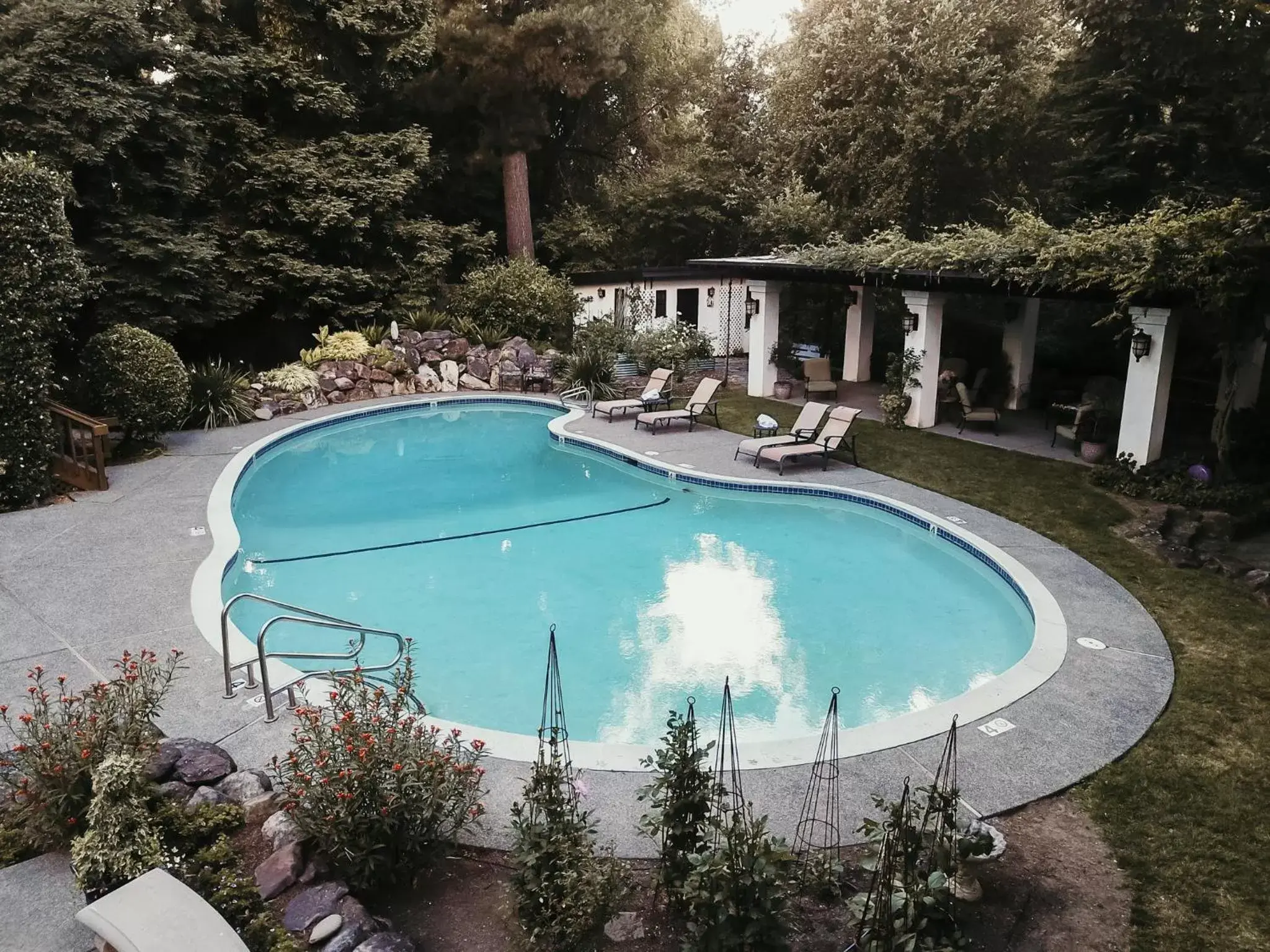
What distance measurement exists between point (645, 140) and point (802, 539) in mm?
21296

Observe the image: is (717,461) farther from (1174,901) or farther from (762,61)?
(762,61)

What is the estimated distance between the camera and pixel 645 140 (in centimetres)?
2927

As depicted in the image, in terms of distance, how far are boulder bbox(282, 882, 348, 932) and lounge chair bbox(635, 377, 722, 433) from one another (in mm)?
12032

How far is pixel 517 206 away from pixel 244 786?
20.6 meters

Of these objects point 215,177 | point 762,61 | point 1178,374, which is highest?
point 762,61

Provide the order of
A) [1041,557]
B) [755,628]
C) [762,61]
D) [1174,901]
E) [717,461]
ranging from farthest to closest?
[762,61] → [717,461] → [1041,557] → [755,628] → [1174,901]

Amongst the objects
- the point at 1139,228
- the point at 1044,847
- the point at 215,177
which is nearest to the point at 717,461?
the point at 1139,228

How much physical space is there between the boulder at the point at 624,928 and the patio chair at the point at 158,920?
1.61 metres

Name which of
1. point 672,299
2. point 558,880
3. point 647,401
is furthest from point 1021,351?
point 558,880

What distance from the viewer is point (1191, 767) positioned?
5.88 metres

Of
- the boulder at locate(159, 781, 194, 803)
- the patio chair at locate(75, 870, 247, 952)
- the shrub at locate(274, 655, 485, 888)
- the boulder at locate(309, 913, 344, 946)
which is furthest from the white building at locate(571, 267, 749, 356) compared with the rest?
the patio chair at locate(75, 870, 247, 952)

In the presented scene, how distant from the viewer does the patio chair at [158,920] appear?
3.58 meters

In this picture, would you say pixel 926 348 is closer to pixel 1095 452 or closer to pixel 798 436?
pixel 798 436

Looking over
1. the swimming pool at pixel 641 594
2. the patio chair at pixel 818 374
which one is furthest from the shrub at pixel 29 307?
the patio chair at pixel 818 374
